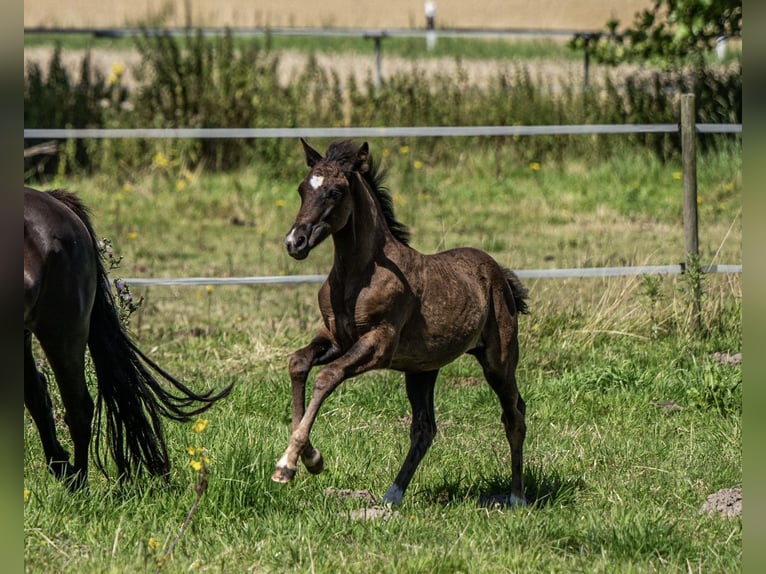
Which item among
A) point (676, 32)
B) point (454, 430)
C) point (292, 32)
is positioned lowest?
point (454, 430)

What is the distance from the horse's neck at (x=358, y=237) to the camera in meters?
4.45

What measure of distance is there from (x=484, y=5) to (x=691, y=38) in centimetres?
1792

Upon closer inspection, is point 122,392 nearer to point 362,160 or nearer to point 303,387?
point 303,387

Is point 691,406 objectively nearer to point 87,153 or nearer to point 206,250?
point 206,250

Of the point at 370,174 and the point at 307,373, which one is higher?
the point at 370,174

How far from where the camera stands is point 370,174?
15.2 feet

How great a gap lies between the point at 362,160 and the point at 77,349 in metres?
1.35

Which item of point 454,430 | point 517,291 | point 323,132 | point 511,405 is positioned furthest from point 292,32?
point 511,405

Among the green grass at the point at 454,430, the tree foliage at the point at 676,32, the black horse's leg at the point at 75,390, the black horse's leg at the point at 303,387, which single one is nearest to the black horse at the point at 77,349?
the black horse's leg at the point at 75,390

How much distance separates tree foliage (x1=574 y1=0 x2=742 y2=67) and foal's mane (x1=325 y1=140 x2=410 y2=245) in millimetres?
6469

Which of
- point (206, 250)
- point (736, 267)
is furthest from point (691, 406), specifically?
point (206, 250)

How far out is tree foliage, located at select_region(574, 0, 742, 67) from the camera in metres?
11.0
